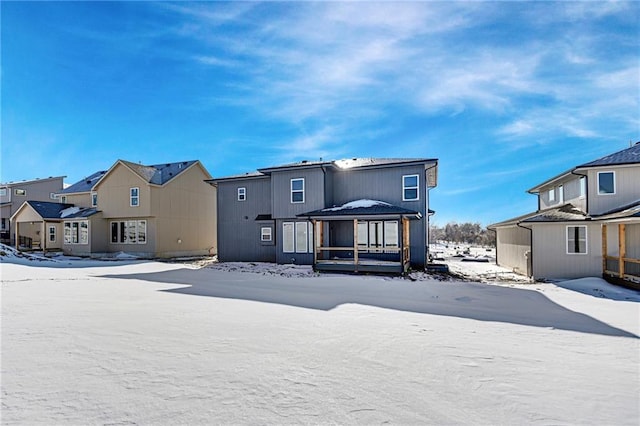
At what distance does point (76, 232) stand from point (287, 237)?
1857 cm

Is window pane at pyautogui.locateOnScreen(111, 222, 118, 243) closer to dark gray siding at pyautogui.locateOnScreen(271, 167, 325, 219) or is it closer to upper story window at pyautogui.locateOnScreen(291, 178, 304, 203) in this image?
dark gray siding at pyautogui.locateOnScreen(271, 167, 325, 219)

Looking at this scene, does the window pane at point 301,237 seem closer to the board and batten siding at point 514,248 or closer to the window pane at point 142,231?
the board and batten siding at point 514,248

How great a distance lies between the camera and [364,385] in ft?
11.1

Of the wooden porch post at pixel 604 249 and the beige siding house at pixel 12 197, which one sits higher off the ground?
the beige siding house at pixel 12 197

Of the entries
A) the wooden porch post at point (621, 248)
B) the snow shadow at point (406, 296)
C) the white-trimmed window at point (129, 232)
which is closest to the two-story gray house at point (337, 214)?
the snow shadow at point (406, 296)

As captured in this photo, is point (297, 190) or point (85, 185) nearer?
point (297, 190)

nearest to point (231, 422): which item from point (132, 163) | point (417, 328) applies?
point (417, 328)

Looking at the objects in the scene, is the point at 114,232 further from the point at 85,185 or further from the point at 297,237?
the point at 297,237

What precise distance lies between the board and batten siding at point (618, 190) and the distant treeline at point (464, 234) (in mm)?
29256

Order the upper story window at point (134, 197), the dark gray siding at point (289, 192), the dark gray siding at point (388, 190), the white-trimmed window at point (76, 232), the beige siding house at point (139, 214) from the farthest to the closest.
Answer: the white-trimmed window at point (76, 232) < the upper story window at point (134, 197) < the beige siding house at point (139, 214) < the dark gray siding at point (289, 192) < the dark gray siding at point (388, 190)

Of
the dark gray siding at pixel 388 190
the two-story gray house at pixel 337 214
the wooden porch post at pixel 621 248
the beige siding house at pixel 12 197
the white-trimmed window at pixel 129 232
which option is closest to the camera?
the wooden porch post at pixel 621 248

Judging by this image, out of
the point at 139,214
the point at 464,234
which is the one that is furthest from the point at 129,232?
the point at 464,234

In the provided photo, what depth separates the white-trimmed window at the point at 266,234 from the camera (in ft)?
63.6

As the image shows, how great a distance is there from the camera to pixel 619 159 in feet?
45.3
